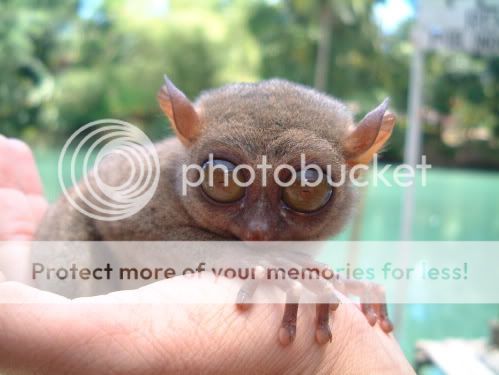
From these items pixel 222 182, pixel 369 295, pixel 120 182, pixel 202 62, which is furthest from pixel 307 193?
pixel 202 62

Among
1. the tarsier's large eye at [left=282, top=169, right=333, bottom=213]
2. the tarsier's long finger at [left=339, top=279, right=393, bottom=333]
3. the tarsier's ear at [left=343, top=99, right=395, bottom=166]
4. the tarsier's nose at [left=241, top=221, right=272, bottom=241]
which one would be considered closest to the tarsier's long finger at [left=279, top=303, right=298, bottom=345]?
the tarsier's nose at [left=241, top=221, right=272, bottom=241]

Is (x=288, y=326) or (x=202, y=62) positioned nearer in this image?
(x=288, y=326)

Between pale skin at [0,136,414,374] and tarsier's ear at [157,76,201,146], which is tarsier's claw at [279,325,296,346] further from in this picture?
tarsier's ear at [157,76,201,146]

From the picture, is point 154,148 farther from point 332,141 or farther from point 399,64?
point 399,64

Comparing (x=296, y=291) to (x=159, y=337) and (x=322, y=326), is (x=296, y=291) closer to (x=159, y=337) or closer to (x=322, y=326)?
(x=322, y=326)

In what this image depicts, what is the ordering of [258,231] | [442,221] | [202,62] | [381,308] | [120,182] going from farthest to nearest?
[202,62] < [442,221] < [120,182] < [381,308] < [258,231]

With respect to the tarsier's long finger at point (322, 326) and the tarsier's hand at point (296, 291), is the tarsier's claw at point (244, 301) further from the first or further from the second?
the tarsier's long finger at point (322, 326)

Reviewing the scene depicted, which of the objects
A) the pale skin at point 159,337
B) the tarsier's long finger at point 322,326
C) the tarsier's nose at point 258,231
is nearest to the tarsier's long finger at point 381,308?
the pale skin at point 159,337
